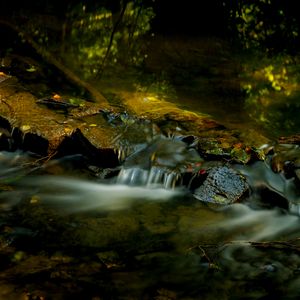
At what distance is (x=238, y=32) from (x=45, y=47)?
15.7 feet

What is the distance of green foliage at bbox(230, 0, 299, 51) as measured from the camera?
416 inches

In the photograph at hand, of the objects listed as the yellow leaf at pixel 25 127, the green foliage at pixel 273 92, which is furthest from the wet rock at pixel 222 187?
the yellow leaf at pixel 25 127

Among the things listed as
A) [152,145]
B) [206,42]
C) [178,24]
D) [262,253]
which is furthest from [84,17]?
[262,253]

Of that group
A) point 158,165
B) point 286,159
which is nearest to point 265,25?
point 286,159

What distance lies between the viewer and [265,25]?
10.9 metres

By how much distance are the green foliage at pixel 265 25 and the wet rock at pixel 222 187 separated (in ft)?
20.4

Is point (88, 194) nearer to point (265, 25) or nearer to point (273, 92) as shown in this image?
point (273, 92)

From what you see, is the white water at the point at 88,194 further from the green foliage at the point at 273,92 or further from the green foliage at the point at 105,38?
the green foliage at the point at 105,38

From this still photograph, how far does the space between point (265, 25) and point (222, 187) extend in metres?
7.20

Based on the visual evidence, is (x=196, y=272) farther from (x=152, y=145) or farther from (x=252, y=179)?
(x=152, y=145)

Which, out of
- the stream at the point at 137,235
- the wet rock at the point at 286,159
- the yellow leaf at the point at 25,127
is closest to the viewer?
the stream at the point at 137,235

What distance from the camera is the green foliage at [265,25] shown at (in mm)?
10555

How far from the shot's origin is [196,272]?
144 inches

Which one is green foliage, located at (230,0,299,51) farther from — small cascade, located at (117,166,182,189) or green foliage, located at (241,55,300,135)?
small cascade, located at (117,166,182,189)
